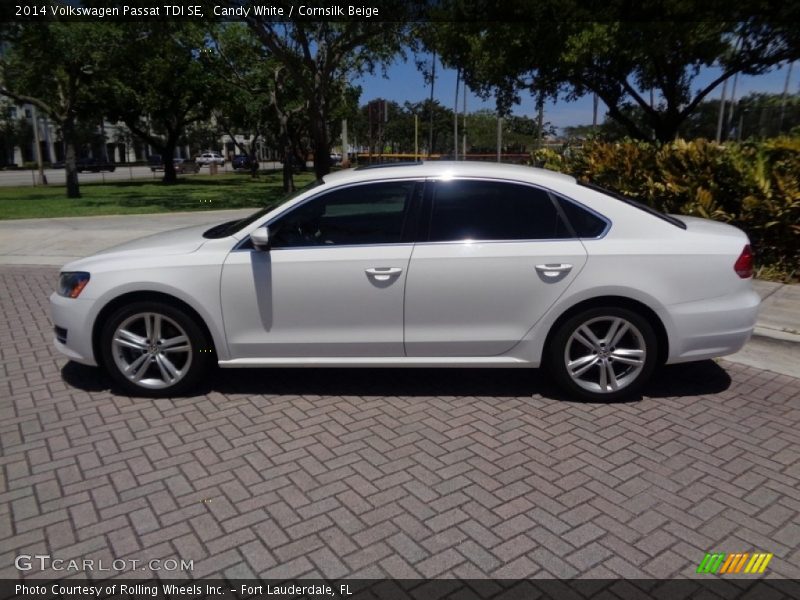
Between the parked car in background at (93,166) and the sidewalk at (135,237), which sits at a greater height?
the parked car in background at (93,166)

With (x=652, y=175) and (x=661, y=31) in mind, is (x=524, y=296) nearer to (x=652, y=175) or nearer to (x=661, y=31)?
(x=652, y=175)

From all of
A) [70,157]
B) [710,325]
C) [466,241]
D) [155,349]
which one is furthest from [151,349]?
[70,157]

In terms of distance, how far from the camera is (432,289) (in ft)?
14.2

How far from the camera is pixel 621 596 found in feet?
8.61

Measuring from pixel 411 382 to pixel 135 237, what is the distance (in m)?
8.59

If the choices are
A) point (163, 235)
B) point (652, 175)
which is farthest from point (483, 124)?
point (163, 235)

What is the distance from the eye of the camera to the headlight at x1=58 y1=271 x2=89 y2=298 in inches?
179

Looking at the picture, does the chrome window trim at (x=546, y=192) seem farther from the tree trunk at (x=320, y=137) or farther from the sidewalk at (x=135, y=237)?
the tree trunk at (x=320, y=137)

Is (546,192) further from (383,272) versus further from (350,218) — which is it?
(350,218)

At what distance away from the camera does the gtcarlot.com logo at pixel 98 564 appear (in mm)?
2793

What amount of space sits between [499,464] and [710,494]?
1.10 m

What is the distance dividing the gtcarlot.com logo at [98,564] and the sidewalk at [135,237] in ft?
15.5

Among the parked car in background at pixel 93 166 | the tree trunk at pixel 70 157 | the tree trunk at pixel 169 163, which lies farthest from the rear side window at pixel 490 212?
the parked car in background at pixel 93 166

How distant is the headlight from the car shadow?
0.76m
